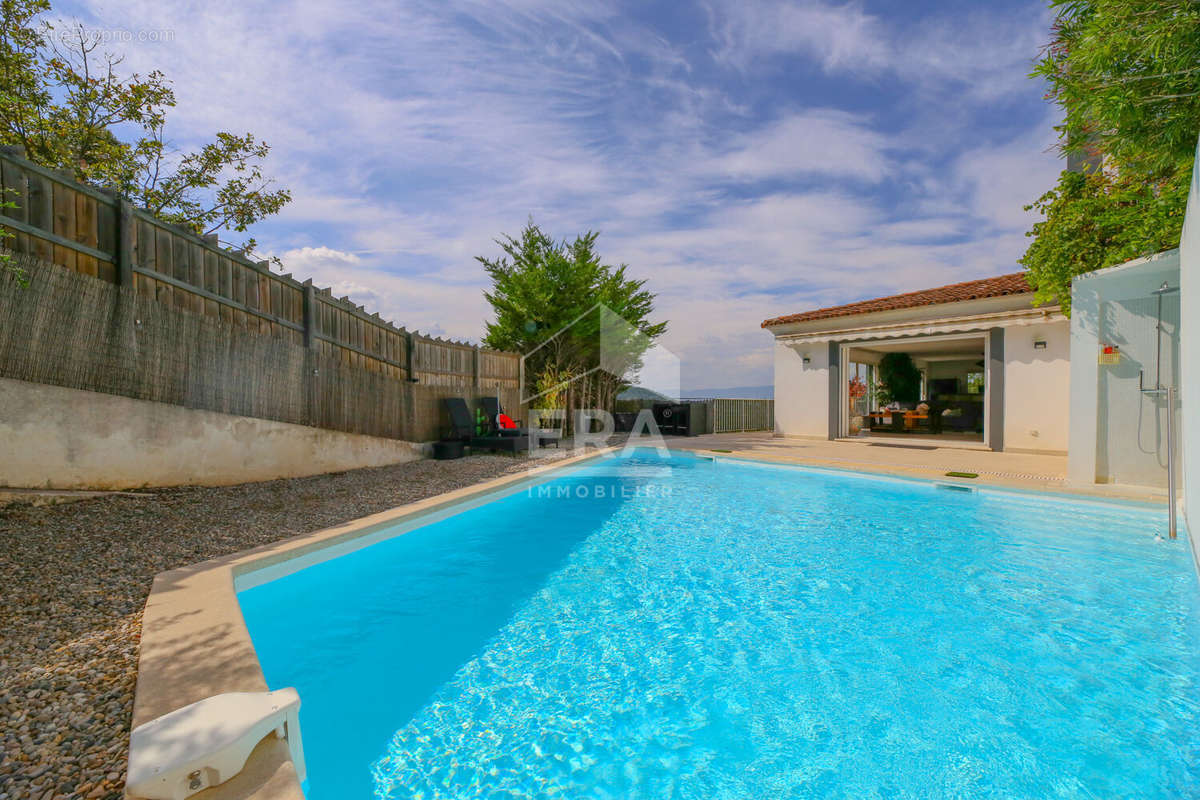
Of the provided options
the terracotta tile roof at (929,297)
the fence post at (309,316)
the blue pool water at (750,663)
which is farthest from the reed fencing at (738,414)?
the blue pool water at (750,663)

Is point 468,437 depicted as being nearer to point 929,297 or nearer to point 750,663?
point 750,663

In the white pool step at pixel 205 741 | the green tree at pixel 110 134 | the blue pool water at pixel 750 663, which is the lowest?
the blue pool water at pixel 750 663

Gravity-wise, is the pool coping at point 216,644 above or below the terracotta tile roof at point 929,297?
below

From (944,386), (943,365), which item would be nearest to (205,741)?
(943,365)

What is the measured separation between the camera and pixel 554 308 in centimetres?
1719

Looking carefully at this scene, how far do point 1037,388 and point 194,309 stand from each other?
15.8 metres

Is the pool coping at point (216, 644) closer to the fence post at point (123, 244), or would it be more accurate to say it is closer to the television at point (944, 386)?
the fence post at point (123, 244)

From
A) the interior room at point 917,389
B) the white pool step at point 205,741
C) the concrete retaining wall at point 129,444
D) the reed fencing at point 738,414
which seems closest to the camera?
the white pool step at point 205,741

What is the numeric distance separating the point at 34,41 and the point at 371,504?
895 centimetres

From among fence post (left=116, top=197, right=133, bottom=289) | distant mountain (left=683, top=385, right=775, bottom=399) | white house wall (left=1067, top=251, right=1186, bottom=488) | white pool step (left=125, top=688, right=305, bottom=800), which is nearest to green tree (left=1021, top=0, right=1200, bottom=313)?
white house wall (left=1067, top=251, right=1186, bottom=488)

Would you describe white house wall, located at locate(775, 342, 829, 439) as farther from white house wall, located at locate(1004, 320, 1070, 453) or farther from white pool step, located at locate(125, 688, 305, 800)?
white pool step, located at locate(125, 688, 305, 800)

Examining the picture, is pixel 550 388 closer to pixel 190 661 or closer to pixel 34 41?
pixel 34 41

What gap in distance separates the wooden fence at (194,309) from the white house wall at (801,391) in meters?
11.0

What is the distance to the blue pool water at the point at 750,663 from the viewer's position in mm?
2572
